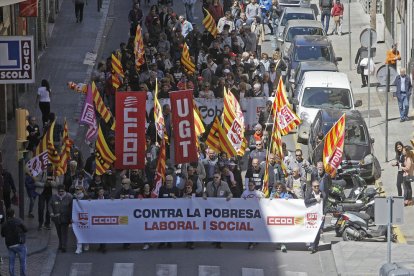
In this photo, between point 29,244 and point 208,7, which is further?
point 208,7

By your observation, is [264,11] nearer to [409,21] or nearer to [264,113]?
[409,21]

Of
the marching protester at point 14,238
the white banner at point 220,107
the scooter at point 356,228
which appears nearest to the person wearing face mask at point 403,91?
the white banner at point 220,107

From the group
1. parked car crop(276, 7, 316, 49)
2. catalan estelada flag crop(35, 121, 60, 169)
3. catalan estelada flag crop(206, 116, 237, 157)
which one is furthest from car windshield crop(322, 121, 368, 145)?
parked car crop(276, 7, 316, 49)

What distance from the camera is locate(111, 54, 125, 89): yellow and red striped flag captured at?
145ft

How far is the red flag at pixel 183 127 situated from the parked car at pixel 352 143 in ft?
Result: 15.7

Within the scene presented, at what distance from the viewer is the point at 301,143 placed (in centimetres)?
4406

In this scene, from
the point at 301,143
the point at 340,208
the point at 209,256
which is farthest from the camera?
the point at 301,143

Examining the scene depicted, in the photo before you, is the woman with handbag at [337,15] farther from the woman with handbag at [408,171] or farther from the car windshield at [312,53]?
the woman with handbag at [408,171]

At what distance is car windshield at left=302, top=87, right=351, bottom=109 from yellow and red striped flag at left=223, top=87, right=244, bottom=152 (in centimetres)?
623

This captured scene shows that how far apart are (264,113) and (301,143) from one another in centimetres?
154

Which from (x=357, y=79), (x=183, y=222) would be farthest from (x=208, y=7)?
(x=183, y=222)

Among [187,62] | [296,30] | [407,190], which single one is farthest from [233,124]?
[296,30]

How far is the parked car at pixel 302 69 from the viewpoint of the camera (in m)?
47.6

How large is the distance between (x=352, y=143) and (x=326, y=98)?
4051 mm
